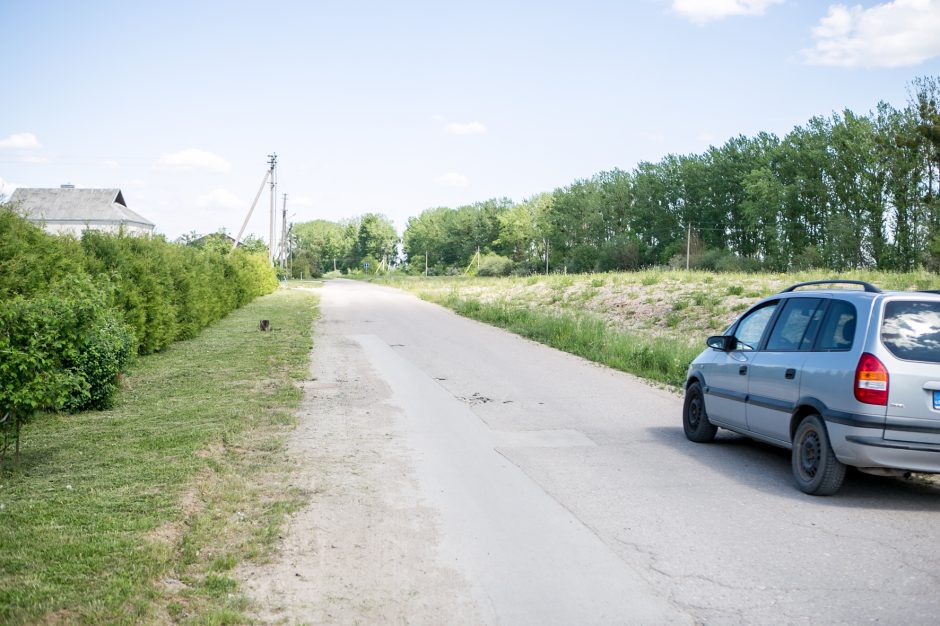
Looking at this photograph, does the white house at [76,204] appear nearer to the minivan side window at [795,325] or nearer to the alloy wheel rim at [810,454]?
the minivan side window at [795,325]

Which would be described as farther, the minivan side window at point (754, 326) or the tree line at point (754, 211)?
the tree line at point (754, 211)

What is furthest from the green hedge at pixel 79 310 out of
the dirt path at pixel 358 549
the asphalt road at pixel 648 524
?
the asphalt road at pixel 648 524

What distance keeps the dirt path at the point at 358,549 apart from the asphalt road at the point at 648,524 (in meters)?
0.19

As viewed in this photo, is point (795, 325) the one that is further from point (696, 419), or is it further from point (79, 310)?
point (79, 310)

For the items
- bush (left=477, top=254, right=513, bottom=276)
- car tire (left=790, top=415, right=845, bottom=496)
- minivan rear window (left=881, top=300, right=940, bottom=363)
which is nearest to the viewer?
minivan rear window (left=881, top=300, right=940, bottom=363)

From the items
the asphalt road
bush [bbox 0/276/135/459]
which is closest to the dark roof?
bush [bbox 0/276/135/459]

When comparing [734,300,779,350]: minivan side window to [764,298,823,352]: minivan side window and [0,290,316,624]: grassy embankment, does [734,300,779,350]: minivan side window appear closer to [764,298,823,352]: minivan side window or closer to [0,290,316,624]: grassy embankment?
[764,298,823,352]: minivan side window

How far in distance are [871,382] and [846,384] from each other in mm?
197

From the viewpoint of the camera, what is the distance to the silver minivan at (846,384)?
597cm

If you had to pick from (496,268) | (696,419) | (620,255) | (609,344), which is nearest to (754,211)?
(620,255)

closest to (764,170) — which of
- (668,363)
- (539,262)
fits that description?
(539,262)

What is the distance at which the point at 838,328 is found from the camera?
6.63 metres

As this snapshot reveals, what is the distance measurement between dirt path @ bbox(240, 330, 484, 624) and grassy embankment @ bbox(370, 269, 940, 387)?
7620mm

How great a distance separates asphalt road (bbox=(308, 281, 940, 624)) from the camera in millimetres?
4250
